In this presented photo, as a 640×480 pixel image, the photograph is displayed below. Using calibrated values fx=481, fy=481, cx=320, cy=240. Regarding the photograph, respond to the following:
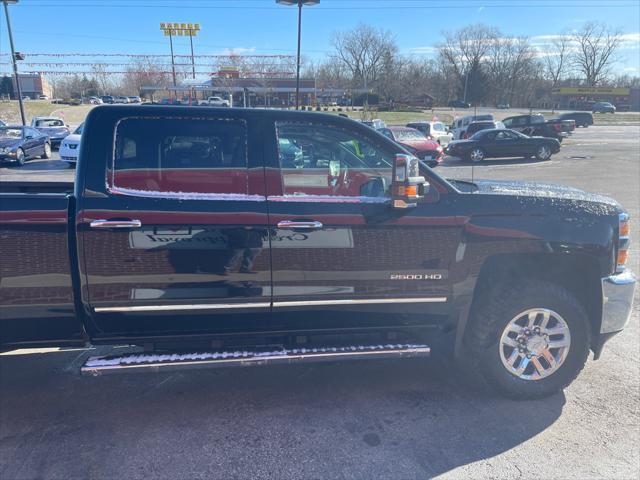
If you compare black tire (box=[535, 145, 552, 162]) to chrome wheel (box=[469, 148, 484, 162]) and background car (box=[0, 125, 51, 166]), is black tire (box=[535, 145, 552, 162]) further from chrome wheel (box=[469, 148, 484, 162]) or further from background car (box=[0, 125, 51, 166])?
background car (box=[0, 125, 51, 166])

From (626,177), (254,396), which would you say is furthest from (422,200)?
(626,177)

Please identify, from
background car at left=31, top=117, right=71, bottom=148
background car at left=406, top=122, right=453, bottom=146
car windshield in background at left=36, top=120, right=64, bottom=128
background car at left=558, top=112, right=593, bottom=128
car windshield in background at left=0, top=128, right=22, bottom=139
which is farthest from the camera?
background car at left=558, top=112, right=593, bottom=128

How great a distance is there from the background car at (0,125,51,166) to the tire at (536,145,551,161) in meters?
21.7

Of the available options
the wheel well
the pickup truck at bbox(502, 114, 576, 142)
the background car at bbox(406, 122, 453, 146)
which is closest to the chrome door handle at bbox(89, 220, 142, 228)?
the wheel well

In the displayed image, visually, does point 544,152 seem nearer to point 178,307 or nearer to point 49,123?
point 178,307

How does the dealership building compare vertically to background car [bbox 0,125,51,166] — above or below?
above

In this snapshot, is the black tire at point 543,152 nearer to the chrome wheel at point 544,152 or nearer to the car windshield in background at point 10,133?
the chrome wheel at point 544,152

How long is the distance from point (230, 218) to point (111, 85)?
65.5m

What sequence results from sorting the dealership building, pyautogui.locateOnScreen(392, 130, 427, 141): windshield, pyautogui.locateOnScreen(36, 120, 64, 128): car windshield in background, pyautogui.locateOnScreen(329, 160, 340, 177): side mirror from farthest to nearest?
the dealership building
pyautogui.locateOnScreen(36, 120, 64, 128): car windshield in background
pyautogui.locateOnScreen(392, 130, 427, 141): windshield
pyautogui.locateOnScreen(329, 160, 340, 177): side mirror

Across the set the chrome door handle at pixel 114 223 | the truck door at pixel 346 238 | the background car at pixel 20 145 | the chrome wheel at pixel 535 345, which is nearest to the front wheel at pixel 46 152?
the background car at pixel 20 145

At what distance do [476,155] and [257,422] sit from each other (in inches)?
812

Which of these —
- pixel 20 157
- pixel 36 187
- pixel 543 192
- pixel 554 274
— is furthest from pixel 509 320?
pixel 20 157

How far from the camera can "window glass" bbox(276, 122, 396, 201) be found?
3.20 meters

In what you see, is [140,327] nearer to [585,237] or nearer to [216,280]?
[216,280]
